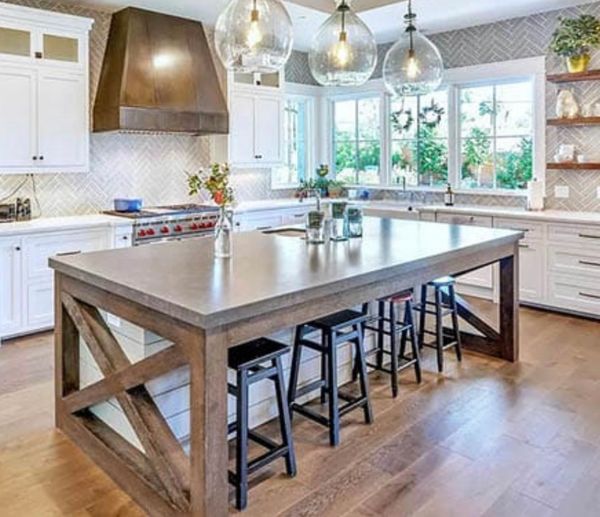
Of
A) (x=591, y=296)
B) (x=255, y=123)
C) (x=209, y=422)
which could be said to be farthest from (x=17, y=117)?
(x=591, y=296)

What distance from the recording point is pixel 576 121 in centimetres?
544

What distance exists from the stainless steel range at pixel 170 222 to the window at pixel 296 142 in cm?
207

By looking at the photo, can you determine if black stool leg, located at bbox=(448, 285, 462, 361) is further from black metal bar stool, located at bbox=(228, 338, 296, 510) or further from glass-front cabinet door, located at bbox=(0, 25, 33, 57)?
glass-front cabinet door, located at bbox=(0, 25, 33, 57)

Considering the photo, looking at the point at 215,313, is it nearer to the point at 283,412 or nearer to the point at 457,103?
the point at 283,412

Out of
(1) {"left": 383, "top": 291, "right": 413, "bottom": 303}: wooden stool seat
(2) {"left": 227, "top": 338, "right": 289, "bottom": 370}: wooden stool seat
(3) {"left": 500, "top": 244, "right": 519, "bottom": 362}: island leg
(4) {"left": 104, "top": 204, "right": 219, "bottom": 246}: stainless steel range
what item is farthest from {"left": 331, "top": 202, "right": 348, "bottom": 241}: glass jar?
(4) {"left": 104, "top": 204, "right": 219, "bottom": 246}: stainless steel range

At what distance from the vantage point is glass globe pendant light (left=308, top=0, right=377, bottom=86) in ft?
11.2

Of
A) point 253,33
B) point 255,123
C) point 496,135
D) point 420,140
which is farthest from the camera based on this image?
point 420,140

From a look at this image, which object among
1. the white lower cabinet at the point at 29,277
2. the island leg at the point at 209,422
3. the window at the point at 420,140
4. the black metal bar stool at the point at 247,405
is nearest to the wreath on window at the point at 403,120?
the window at the point at 420,140

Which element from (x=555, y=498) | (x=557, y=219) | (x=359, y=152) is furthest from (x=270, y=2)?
(x=359, y=152)

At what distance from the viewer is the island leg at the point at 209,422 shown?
6.57ft

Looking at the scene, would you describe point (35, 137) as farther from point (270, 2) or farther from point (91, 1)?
point (270, 2)

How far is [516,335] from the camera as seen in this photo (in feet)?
13.4

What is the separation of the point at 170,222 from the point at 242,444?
10.9 feet

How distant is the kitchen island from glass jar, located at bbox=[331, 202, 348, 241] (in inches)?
5.6
